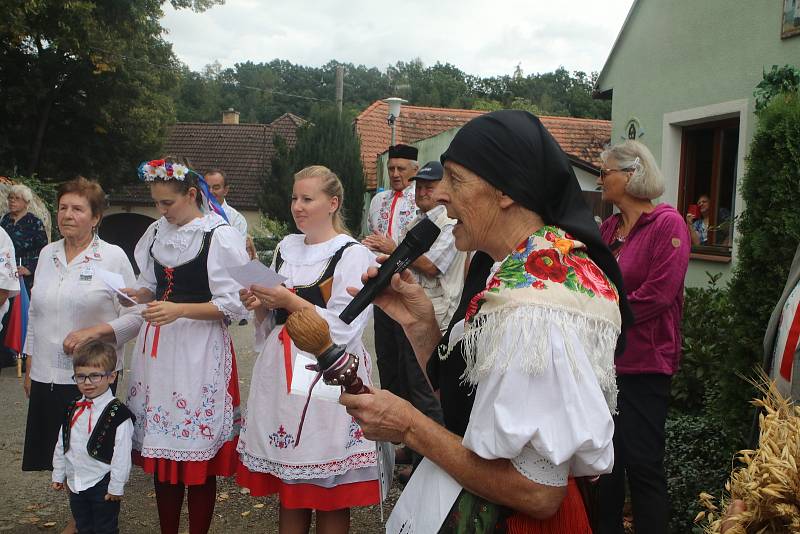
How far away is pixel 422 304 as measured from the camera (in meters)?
2.47

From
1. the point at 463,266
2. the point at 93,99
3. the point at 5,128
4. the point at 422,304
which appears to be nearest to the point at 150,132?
the point at 93,99

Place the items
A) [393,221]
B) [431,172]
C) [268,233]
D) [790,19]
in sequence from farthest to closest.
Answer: [268,233] → [790,19] → [393,221] → [431,172]

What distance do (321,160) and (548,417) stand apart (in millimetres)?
28530

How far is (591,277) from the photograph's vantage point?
1.90 meters

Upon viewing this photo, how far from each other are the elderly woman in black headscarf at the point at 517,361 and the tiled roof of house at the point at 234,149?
117 ft

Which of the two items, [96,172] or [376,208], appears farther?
[96,172]

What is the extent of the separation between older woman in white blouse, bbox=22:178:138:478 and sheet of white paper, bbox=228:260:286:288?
1348 millimetres

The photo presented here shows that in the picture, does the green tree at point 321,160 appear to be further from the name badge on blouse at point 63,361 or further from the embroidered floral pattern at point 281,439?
the embroidered floral pattern at point 281,439

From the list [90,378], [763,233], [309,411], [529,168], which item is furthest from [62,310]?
[763,233]

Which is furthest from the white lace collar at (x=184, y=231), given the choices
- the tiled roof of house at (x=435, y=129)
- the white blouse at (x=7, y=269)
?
the tiled roof of house at (x=435, y=129)

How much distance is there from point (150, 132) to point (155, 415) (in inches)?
856

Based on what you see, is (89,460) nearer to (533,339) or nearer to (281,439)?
(281,439)

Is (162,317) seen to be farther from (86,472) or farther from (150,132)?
(150,132)

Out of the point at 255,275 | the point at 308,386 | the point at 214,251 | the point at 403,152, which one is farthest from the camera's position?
the point at 403,152
